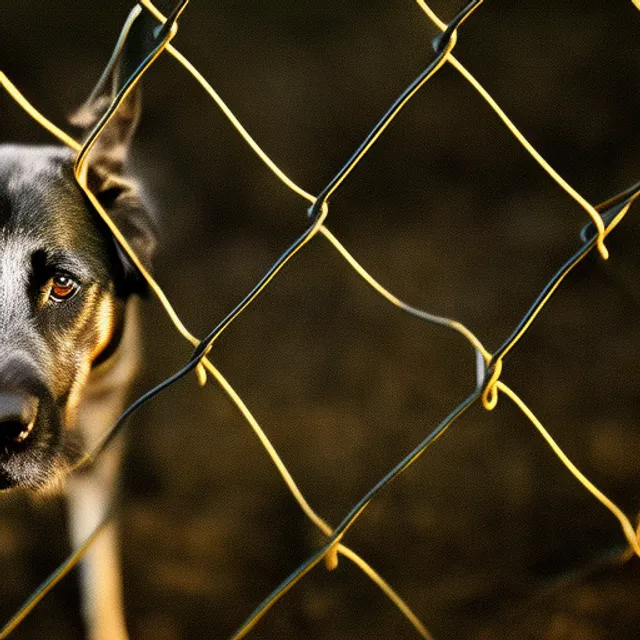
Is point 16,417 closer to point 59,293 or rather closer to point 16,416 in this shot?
point 16,416

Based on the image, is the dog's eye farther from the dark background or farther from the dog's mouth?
the dark background

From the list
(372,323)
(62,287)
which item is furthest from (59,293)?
(372,323)

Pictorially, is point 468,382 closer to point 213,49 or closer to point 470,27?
point 470,27

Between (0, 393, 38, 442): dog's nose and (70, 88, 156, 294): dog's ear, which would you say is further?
(70, 88, 156, 294): dog's ear

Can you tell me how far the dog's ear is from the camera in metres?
1.13

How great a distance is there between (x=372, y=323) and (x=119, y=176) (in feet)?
3.58

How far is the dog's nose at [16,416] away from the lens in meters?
0.98

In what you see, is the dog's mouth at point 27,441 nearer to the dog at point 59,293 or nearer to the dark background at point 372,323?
the dog at point 59,293

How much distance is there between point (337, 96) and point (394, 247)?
0.71 m

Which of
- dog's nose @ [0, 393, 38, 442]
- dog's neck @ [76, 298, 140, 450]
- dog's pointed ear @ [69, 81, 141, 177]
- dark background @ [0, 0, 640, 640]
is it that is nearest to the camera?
dog's nose @ [0, 393, 38, 442]

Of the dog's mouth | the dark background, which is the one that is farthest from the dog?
the dark background

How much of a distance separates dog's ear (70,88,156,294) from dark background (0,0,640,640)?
66cm

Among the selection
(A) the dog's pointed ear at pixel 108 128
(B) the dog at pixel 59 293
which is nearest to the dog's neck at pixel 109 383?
(B) the dog at pixel 59 293

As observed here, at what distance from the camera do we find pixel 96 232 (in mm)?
1184
